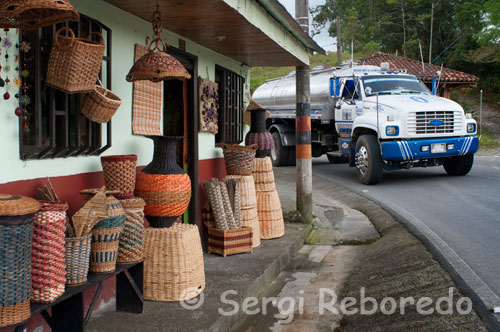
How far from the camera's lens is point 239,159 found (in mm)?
6496

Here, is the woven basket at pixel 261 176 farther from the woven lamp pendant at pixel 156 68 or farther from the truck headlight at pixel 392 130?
the truck headlight at pixel 392 130

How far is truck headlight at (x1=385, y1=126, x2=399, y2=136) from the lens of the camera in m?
10.5

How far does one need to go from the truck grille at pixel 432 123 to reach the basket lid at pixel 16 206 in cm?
898

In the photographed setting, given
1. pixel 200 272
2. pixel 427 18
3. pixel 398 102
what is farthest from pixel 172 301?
pixel 427 18

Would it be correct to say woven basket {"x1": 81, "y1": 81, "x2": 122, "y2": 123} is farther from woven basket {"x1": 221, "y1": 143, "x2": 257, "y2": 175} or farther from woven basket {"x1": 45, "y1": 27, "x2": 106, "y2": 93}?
woven basket {"x1": 221, "y1": 143, "x2": 257, "y2": 175}

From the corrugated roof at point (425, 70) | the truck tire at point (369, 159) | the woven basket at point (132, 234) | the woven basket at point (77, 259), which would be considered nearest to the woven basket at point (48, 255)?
the woven basket at point (77, 259)

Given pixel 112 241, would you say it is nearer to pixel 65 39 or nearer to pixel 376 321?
pixel 65 39

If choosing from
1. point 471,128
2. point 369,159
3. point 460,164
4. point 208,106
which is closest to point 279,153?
point 369,159

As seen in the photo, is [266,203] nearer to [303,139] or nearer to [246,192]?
[246,192]

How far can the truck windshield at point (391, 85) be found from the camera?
12023 mm

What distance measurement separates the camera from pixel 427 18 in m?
35.8

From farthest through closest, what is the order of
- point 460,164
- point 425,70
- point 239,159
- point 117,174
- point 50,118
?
point 425,70 < point 460,164 < point 239,159 < point 117,174 < point 50,118

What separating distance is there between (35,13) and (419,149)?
8774mm

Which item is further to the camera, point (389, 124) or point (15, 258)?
point (389, 124)
